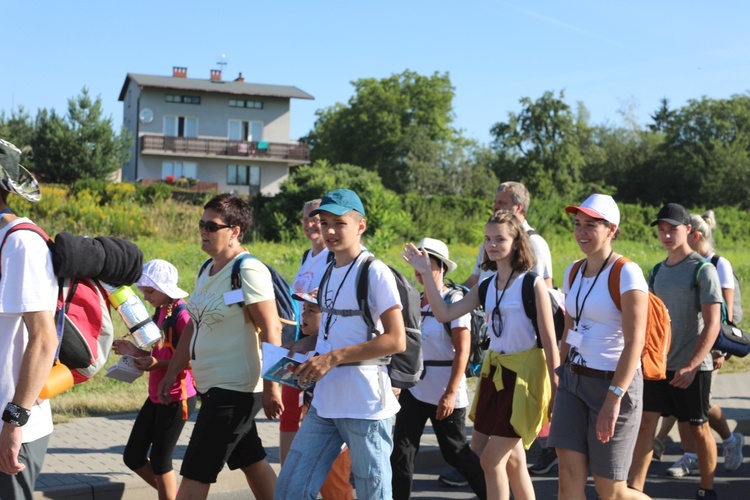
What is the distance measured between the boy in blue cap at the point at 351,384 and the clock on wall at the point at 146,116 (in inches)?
2429

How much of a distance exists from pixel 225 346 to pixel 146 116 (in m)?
61.4

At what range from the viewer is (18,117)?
165 ft

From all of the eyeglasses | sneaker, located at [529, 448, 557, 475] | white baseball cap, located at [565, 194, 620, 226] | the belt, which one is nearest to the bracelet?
the eyeglasses

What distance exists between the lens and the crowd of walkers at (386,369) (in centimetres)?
424

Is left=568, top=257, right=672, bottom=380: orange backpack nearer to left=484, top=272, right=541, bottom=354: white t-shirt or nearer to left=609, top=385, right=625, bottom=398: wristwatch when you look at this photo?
left=484, top=272, right=541, bottom=354: white t-shirt

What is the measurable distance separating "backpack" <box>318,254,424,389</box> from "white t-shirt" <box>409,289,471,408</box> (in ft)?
3.43

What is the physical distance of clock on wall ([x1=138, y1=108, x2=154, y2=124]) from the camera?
208 feet

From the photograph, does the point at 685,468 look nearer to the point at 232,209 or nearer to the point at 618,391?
the point at 618,391

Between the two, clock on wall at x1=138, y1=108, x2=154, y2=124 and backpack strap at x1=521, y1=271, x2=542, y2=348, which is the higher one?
clock on wall at x1=138, y1=108, x2=154, y2=124

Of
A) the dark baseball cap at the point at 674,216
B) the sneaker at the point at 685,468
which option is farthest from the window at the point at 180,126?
the dark baseball cap at the point at 674,216

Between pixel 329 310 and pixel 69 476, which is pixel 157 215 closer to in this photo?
pixel 69 476

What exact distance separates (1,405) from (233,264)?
1.57 meters

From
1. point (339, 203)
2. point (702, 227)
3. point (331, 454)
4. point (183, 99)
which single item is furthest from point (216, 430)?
point (183, 99)

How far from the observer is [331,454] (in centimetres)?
433
